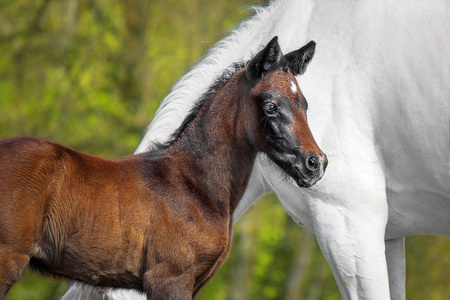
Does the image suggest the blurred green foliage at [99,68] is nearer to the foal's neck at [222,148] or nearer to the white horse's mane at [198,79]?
the white horse's mane at [198,79]

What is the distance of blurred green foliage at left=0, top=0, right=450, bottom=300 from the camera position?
1235 centimetres

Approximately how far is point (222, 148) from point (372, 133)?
3.90 ft

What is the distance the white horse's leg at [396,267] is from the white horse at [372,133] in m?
0.02

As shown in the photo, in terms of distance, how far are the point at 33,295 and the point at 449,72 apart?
44.5 feet

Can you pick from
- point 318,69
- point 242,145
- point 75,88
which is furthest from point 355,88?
point 75,88

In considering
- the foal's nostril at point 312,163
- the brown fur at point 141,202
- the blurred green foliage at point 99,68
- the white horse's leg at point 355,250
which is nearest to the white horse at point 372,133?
the white horse's leg at point 355,250

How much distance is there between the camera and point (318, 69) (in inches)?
177

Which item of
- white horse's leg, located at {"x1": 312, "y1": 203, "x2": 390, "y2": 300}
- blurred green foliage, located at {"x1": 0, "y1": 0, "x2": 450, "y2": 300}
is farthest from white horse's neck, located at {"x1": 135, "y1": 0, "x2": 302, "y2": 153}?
blurred green foliage, located at {"x1": 0, "y1": 0, "x2": 450, "y2": 300}

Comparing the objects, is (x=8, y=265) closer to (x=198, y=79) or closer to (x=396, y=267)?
(x=198, y=79)

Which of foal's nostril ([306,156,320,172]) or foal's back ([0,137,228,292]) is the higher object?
foal's nostril ([306,156,320,172])

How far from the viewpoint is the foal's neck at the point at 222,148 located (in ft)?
12.5

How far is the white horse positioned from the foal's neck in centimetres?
47

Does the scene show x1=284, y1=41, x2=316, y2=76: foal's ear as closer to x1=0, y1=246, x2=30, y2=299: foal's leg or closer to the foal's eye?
the foal's eye

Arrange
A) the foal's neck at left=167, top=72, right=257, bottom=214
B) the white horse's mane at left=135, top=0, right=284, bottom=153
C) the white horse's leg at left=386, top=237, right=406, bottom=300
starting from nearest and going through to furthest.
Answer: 1. the foal's neck at left=167, top=72, right=257, bottom=214
2. the white horse's mane at left=135, top=0, right=284, bottom=153
3. the white horse's leg at left=386, top=237, right=406, bottom=300
